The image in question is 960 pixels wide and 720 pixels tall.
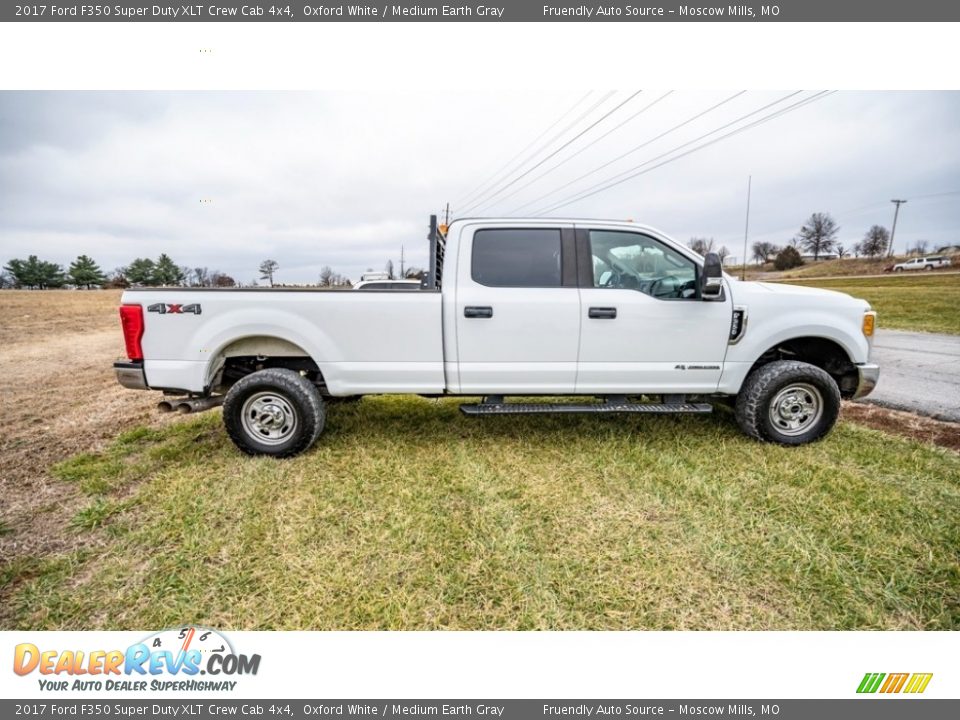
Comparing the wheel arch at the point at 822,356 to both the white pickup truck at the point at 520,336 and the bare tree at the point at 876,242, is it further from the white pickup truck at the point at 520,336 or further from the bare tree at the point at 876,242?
the bare tree at the point at 876,242

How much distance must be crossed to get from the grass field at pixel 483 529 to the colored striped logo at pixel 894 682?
0.62 feet

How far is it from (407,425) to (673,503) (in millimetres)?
2487

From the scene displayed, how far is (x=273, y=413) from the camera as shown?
3367 millimetres

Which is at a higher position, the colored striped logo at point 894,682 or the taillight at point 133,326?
the taillight at point 133,326

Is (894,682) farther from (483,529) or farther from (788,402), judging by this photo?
(788,402)

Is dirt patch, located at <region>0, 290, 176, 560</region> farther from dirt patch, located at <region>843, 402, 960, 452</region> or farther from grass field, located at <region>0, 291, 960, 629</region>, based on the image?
dirt patch, located at <region>843, 402, 960, 452</region>

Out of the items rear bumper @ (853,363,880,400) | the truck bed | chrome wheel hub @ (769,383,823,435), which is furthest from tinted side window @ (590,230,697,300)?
rear bumper @ (853,363,880,400)

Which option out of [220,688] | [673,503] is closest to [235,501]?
[220,688]

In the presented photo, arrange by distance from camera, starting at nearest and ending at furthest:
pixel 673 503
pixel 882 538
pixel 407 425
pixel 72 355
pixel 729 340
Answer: pixel 882 538
pixel 673 503
pixel 729 340
pixel 407 425
pixel 72 355

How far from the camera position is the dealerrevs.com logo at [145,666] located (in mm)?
1714

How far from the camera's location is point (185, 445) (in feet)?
12.0

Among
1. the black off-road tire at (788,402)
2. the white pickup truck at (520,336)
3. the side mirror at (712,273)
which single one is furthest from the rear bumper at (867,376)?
the side mirror at (712,273)

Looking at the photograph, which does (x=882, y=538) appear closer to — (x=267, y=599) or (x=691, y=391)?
(x=691, y=391)

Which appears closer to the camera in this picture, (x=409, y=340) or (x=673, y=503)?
(x=673, y=503)
